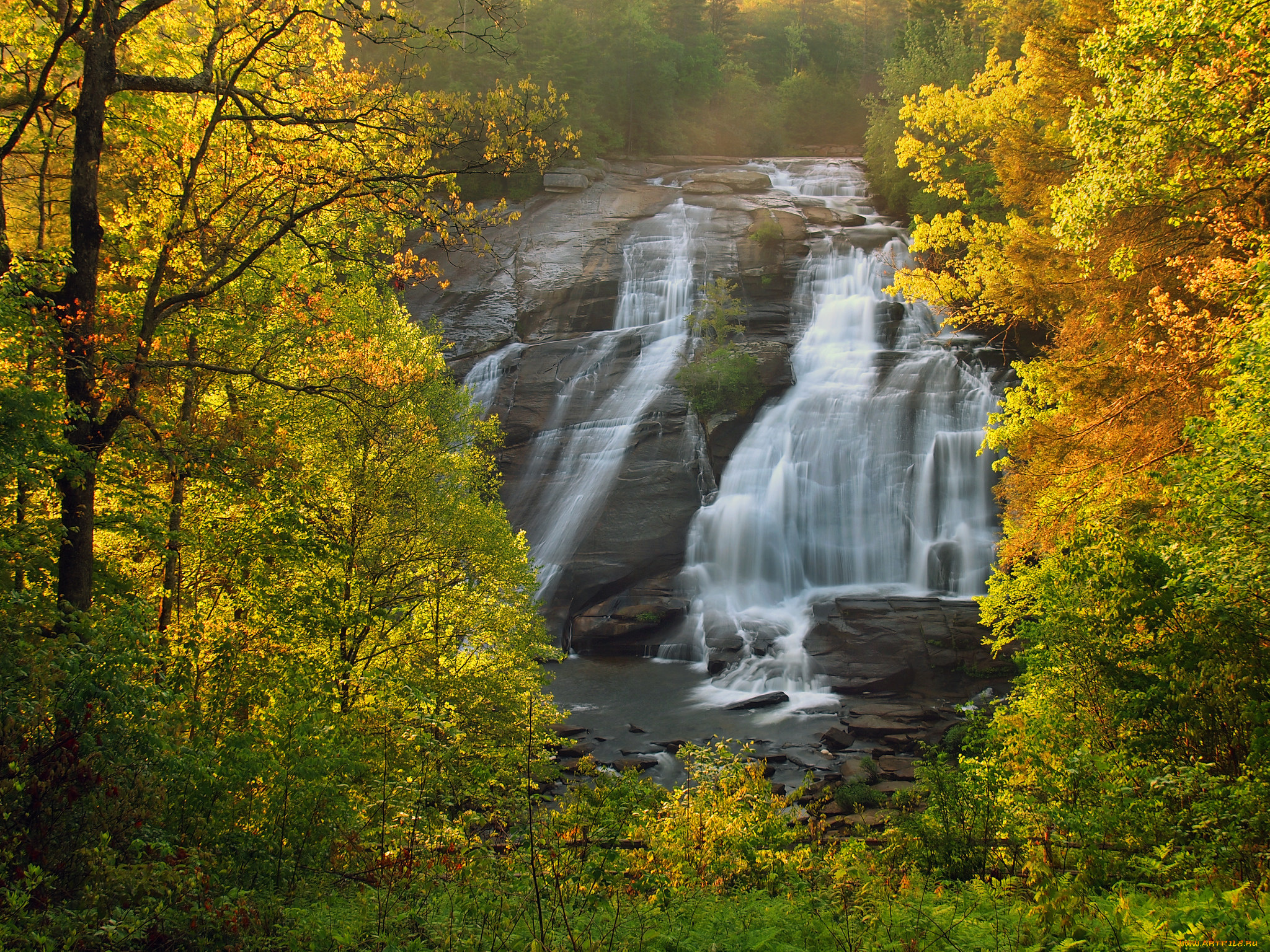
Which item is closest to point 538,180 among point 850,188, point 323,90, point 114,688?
point 850,188

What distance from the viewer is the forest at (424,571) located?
195 inches

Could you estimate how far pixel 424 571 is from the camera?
42.0ft

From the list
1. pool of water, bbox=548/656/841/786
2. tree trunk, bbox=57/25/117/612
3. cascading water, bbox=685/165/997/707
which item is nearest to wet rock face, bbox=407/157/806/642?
cascading water, bbox=685/165/997/707

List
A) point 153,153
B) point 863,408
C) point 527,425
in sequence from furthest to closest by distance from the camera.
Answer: point 527,425 < point 863,408 < point 153,153

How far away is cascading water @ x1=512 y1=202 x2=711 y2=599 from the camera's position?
27.5 meters

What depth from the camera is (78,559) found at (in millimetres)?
6426

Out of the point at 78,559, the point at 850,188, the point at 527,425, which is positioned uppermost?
the point at 850,188

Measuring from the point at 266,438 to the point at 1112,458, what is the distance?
12.1 m

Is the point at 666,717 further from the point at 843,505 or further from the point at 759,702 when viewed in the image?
the point at 843,505

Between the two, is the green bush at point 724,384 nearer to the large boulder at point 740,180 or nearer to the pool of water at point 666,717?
the pool of water at point 666,717

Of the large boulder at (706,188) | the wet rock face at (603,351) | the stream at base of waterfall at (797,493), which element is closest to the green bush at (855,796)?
the stream at base of waterfall at (797,493)

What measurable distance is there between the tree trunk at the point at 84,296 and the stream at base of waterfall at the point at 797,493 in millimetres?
12115

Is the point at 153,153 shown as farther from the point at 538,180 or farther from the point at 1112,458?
the point at 538,180

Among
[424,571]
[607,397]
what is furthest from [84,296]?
[607,397]
